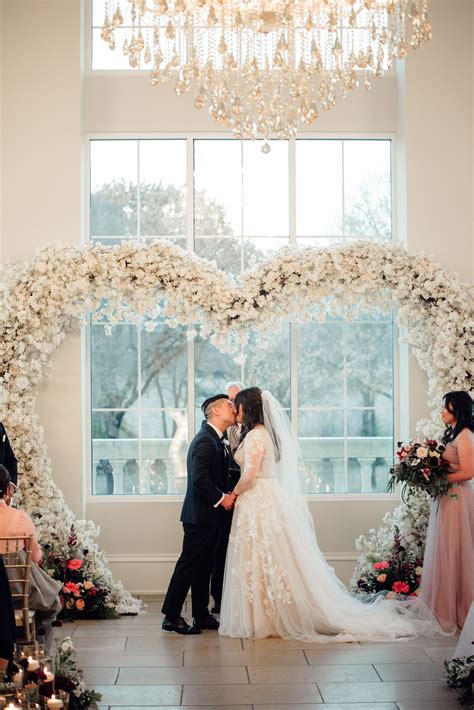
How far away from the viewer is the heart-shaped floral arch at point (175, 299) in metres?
6.89

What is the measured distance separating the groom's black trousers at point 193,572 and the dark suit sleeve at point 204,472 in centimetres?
22

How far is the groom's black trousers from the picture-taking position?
6.34 meters

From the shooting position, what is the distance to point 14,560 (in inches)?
194

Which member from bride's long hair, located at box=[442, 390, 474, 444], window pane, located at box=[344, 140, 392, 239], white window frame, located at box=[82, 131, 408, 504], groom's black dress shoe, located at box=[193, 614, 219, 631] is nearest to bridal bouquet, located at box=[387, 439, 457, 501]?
bride's long hair, located at box=[442, 390, 474, 444]

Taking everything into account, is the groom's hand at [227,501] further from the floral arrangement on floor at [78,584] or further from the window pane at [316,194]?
the window pane at [316,194]

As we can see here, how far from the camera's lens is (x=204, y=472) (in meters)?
6.37

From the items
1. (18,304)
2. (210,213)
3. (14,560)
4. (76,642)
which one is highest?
(210,213)

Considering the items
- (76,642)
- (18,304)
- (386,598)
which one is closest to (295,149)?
(18,304)

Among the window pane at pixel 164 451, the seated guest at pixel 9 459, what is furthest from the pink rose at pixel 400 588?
the seated guest at pixel 9 459

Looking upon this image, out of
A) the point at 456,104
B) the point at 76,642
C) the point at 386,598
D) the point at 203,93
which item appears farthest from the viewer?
the point at 456,104

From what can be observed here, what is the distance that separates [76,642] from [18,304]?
8.00 feet

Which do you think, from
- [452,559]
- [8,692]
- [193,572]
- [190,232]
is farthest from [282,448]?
[8,692]

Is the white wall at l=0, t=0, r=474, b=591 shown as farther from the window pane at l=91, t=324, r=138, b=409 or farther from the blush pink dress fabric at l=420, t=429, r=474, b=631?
the blush pink dress fabric at l=420, t=429, r=474, b=631

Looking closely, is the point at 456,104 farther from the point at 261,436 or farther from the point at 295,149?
the point at 261,436
